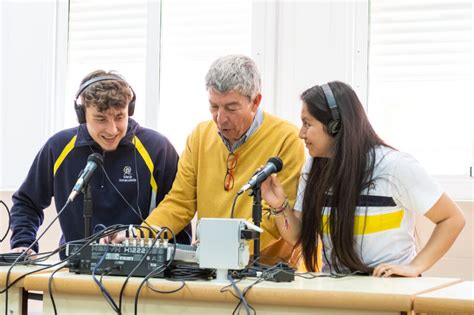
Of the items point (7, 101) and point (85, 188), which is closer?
point (85, 188)

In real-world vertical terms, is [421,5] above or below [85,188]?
above

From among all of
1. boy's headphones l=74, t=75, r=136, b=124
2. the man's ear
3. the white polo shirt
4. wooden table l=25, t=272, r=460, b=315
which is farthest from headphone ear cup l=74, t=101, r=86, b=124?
the white polo shirt

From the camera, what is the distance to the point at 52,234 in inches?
163

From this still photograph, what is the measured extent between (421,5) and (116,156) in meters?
1.70

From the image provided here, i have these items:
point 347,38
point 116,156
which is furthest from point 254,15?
point 116,156

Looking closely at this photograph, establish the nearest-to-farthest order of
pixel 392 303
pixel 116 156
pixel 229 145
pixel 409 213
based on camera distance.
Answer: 1. pixel 392 303
2. pixel 409 213
3. pixel 229 145
4. pixel 116 156

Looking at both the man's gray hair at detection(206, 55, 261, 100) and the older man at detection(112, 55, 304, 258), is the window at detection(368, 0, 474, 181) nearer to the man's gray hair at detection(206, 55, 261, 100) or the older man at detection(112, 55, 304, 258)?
the older man at detection(112, 55, 304, 258)

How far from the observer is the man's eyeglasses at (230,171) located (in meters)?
2.72

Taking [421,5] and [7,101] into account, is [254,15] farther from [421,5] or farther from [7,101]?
[7,101]

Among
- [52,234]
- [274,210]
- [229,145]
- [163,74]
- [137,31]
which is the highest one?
[137,31]

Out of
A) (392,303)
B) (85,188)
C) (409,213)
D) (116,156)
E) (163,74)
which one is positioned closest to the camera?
(392,303)

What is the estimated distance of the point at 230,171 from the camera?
108 inches

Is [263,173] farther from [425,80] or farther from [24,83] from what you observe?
[24,83]

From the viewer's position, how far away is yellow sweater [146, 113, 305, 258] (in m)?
2.68
